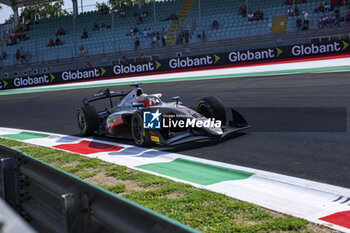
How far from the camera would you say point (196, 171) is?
568 centimetres

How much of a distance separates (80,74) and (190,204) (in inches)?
965

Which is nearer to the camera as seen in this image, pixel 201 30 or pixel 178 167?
pixel 178 167

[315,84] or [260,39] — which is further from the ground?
[260,39]

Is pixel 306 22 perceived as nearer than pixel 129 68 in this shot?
Yes

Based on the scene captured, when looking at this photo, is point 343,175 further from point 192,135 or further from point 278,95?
point 278,95

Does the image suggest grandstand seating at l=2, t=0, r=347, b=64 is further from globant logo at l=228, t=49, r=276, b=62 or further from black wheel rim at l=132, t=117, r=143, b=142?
black wheel rim at l=132, t=117, r=143, b=142

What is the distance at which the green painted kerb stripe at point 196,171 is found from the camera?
5219mm

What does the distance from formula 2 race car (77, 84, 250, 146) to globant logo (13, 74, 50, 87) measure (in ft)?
66.7

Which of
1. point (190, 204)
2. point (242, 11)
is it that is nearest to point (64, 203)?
point (190, 204)

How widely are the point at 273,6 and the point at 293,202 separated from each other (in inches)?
1105

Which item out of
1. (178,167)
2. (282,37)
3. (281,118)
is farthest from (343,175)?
(282,37)

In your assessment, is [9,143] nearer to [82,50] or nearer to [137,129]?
[137,129]

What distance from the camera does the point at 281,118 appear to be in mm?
8836

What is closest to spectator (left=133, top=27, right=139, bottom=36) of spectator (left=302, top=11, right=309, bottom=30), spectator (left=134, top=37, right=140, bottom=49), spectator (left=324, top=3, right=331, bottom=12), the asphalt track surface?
spectator (left=134, top=37, right=140, bottom=49)
